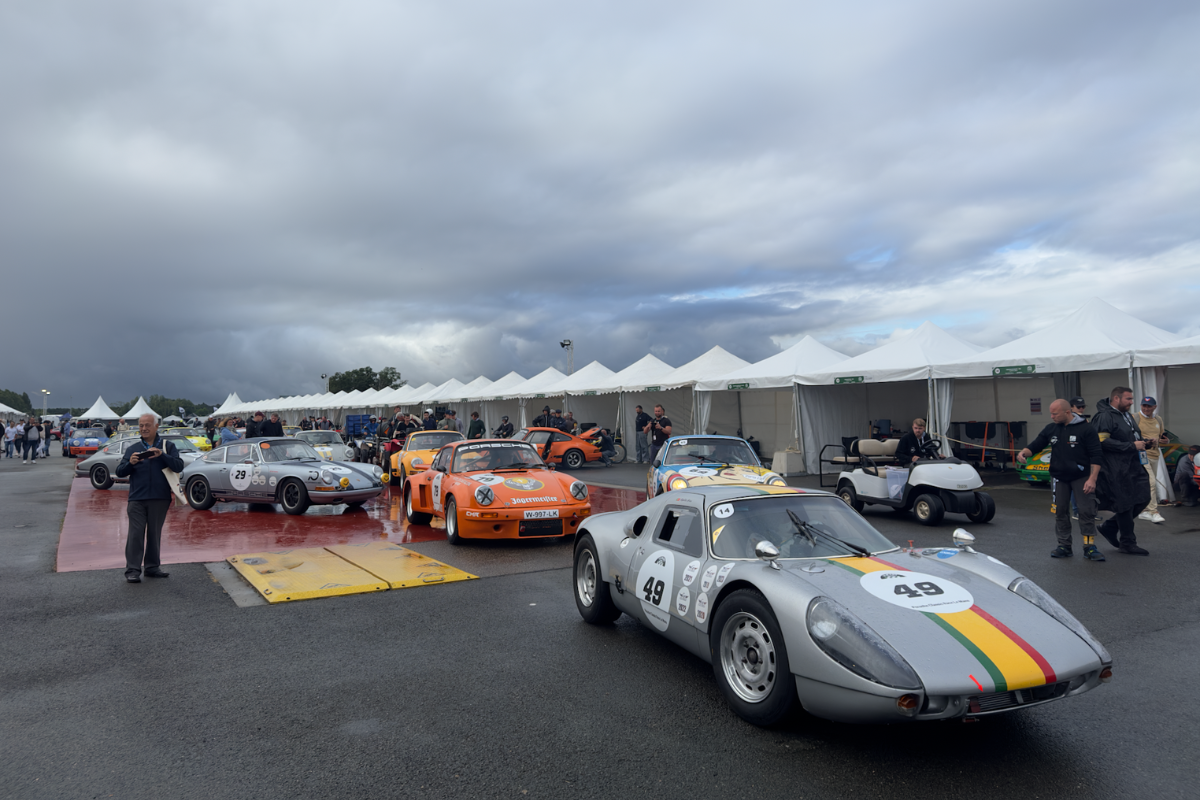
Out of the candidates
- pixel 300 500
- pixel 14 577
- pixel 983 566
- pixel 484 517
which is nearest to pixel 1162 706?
pixel 983 566

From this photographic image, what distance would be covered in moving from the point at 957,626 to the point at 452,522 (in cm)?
713

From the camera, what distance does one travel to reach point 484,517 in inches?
360

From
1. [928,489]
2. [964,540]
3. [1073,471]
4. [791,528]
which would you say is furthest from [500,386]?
[964,540]

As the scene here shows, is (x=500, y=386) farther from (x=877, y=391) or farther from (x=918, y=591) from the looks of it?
(x=918, y=591)

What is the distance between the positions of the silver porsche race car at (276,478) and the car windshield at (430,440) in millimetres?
2761

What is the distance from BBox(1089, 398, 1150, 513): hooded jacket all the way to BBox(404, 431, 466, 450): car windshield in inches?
475

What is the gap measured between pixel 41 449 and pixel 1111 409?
1834 inches

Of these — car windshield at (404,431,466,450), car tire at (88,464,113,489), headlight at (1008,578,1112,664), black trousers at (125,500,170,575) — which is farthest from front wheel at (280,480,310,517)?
headlight at (1008,578,1112,664)

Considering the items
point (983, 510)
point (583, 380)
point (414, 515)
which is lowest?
point (414, 515)

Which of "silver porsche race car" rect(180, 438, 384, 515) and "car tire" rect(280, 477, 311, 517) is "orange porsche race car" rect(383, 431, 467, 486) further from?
"car tire" rect(280, 477, 311, 517)

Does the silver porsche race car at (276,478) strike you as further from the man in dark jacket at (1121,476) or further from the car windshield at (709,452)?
the man in dark jacket at (1121,476)

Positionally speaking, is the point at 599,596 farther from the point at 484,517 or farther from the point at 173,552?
the point at 173,552

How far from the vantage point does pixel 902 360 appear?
1689 cm

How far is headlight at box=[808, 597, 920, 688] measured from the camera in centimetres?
316
